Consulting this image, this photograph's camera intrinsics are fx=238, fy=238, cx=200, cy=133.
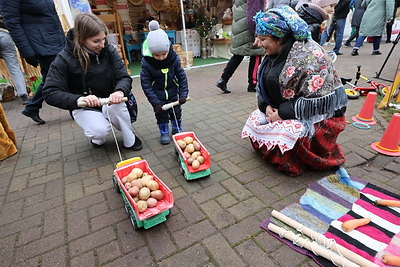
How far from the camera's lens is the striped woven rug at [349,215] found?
5.18 feet

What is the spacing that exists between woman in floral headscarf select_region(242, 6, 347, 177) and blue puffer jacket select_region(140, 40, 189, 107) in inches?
43.4

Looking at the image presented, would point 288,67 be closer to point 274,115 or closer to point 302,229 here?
point 274,115

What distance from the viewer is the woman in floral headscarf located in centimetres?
196

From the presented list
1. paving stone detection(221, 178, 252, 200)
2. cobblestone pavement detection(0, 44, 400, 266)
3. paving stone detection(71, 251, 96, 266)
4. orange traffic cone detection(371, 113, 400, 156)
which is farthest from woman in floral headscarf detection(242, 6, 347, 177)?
paving stone detection(71, 251, 96, 266)

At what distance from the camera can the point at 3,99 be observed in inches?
216

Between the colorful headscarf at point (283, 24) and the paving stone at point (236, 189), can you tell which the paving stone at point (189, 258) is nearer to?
the paving stone at point (236, 189)

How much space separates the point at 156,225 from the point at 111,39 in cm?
578

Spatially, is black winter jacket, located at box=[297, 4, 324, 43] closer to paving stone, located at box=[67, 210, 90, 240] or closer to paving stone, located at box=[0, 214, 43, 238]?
paving stone, located at box=[67, 210, 90, 240]

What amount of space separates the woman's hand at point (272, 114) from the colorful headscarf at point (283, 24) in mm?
667

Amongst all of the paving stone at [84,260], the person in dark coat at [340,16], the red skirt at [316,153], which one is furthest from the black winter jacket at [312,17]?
the person in dark coat at [340,16]

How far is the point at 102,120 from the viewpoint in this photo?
2.81 metres

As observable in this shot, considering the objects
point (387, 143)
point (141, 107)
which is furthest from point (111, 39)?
point (387, 143)

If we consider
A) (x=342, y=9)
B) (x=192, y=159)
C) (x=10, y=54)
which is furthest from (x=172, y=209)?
(x=342, y=9)

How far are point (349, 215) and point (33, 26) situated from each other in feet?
15.0
